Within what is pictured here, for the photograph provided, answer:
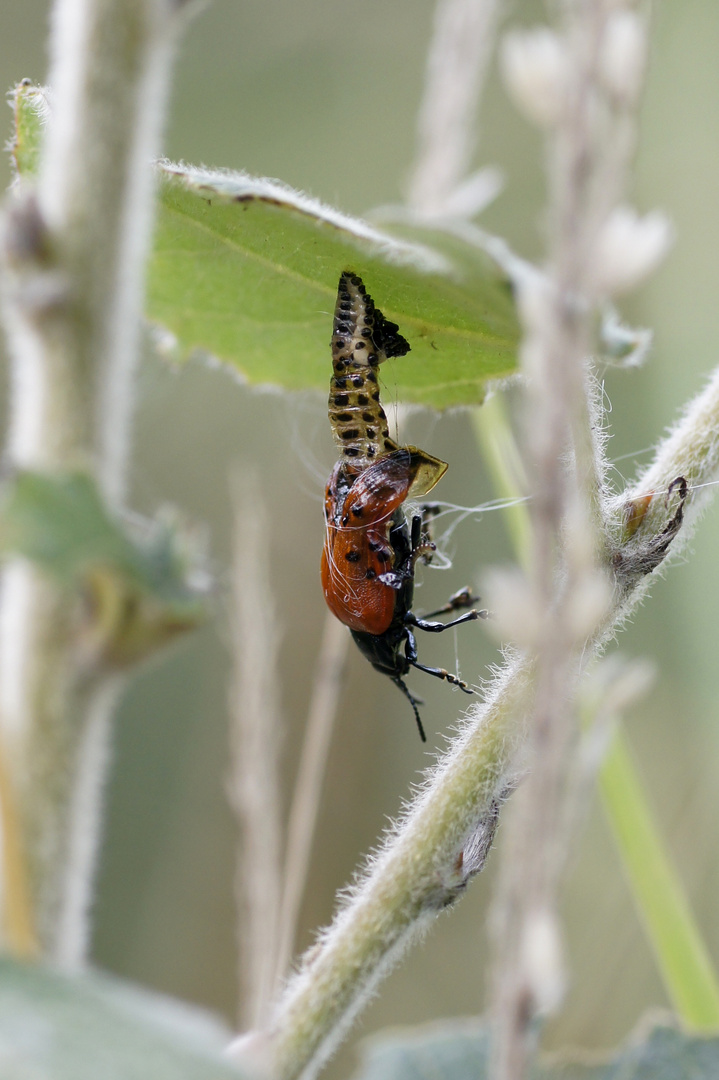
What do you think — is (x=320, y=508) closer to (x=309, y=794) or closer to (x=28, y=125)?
(x=309, y=794)

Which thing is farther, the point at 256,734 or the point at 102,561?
the point at 256,734

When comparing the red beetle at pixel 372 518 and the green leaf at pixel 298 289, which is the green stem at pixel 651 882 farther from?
the green leaf at pixel 298 289

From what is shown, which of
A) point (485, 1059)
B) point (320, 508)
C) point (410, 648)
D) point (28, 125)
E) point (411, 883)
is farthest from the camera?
point (320, 508)

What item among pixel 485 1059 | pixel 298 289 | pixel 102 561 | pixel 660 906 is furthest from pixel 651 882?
pixel 102 561

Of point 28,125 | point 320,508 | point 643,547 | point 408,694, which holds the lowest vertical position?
point 320,508

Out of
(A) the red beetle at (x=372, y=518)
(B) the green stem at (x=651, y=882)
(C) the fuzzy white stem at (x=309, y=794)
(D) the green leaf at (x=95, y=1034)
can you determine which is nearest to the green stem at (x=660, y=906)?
(B) the green stem at (x=651, y=882)

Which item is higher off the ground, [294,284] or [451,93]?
[451,93]

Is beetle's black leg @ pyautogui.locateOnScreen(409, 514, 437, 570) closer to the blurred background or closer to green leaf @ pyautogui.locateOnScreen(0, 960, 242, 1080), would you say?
green leaf @ pyautogui.locateOnScreen(0, 960, 242, 1080)

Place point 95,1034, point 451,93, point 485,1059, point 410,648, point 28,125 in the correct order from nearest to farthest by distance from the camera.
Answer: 1. point 95,1034
2. point 28,125
3. point 485,1059
4. point 451,93
5. point 410,648

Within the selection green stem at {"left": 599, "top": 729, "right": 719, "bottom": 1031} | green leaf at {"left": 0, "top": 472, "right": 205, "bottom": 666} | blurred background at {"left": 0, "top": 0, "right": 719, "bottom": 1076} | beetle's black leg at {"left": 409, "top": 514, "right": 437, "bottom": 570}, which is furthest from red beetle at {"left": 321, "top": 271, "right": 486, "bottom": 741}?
blurred background at {"left": 0, "top": 0, "right": 719, "bottom": 1076}
